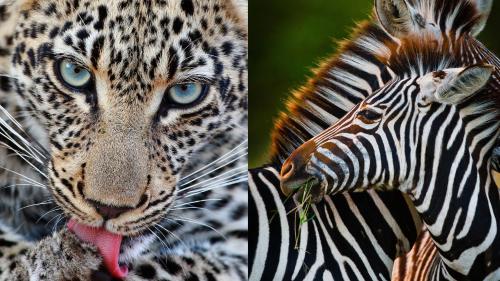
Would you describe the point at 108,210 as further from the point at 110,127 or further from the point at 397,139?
the point at 397,139

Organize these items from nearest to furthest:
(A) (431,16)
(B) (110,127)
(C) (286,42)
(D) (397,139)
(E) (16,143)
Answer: (B) (110,127)
(E) (16,143)
(D) (397,139)
(A) (431,16)
(C) (286,42)

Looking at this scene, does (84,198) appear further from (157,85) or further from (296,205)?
(296,205)

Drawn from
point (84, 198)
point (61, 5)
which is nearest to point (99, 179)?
point (84, 198)

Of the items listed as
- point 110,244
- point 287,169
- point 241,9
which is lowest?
point 110,244

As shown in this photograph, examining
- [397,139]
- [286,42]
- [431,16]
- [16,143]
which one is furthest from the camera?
[286,42]

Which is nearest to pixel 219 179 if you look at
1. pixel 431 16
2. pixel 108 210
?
pixel 108 210

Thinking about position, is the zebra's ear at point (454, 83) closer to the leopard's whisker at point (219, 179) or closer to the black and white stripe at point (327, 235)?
the black and white stripe at point (327, 235)

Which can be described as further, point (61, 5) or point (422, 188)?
point (422, 188)
